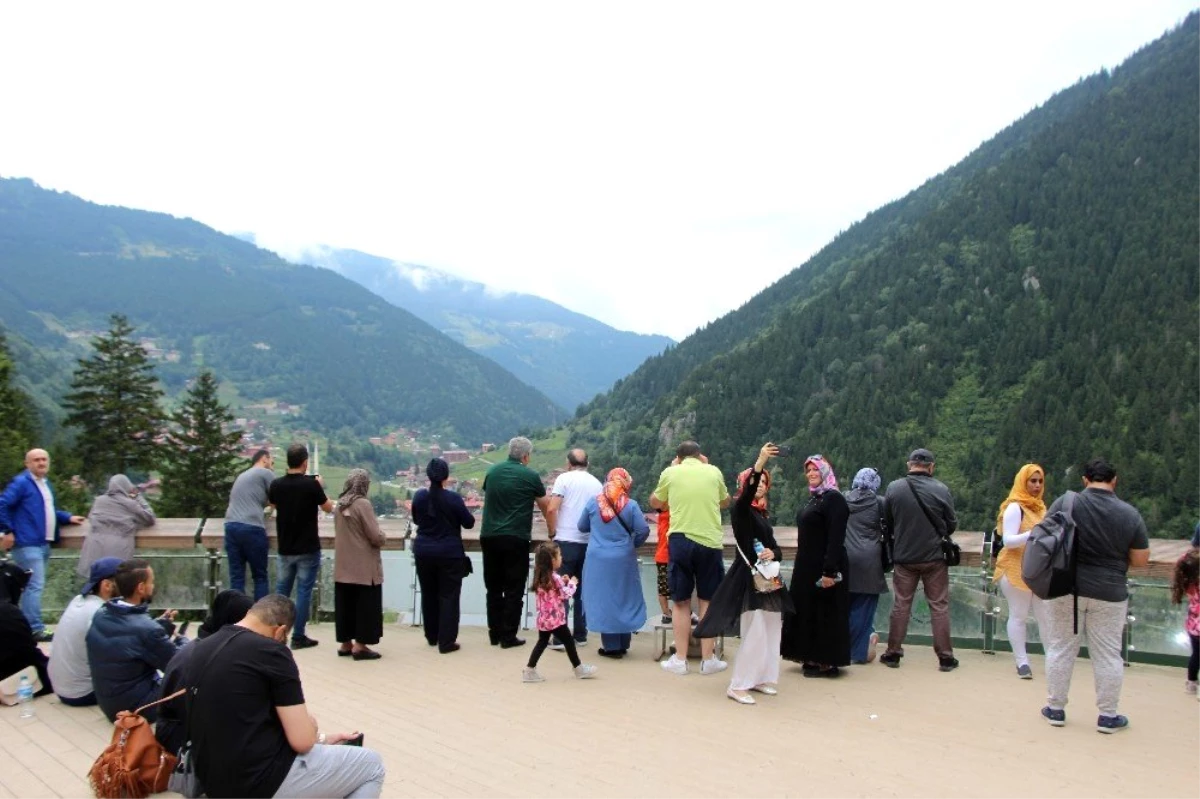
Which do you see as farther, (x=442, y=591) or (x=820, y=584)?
(x=442, y=591)

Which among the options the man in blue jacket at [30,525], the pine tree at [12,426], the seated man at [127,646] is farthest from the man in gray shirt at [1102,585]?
the pine tree at [12,426]

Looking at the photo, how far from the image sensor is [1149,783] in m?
5.41

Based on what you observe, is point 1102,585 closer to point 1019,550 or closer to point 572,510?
point 1019,550

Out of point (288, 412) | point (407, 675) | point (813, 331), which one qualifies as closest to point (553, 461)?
point (813, 331)

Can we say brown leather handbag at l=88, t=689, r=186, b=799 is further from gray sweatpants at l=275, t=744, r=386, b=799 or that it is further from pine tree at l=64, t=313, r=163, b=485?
pine tree at l=64, t=313, r=163, b=485

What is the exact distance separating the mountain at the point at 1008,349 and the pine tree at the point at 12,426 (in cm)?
5293

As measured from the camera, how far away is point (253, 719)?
14.0 ft

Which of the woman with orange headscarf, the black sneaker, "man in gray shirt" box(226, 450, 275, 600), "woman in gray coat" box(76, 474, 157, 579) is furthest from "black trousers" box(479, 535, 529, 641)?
the black sneaker

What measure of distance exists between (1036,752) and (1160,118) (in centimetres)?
15276

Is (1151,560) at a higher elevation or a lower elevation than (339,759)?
higher

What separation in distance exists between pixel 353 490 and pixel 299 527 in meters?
0.62

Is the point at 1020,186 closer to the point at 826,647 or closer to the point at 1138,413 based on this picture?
the point at 1138,413

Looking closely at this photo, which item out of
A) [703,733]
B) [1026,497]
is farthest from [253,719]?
[1026,497]

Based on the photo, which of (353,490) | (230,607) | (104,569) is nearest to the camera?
(230,607)
